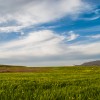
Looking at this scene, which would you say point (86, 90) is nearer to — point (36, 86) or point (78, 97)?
point (78, 97)

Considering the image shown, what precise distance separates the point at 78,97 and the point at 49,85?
5.96 meters

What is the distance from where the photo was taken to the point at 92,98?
50.7ft

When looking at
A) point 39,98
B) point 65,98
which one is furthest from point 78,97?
point 39,98

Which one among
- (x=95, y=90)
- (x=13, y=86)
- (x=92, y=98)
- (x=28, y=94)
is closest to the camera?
(x=92, y=98)

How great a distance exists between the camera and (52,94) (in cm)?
1617

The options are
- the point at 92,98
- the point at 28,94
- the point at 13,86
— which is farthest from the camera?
the point at 13,86

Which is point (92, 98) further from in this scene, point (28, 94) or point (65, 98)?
point (28, 94)

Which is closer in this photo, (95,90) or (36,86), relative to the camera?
(95,90)

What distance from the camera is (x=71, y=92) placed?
1697cm

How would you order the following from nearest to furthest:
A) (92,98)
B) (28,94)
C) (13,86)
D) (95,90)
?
(92,98), (28,94), (95,90), (13,86)

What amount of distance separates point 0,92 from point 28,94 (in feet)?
5.96

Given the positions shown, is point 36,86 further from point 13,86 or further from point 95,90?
point 95,90

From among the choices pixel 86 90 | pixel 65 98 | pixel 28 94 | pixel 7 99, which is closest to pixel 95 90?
pixel 86 90

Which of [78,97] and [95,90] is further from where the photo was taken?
[95,90]
